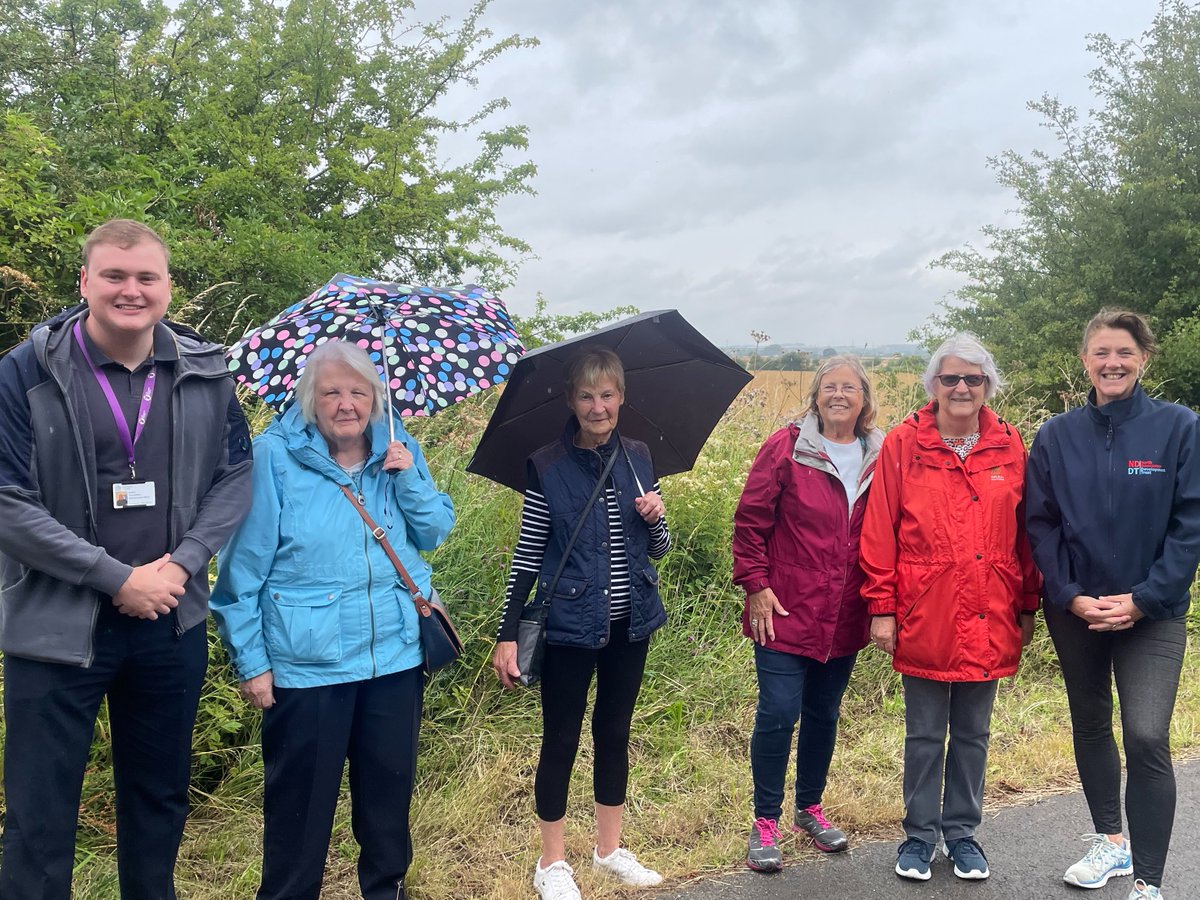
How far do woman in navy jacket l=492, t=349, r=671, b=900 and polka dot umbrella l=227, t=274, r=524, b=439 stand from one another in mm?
352

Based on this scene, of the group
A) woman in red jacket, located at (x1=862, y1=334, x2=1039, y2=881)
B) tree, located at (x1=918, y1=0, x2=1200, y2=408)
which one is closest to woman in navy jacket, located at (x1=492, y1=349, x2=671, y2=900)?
woman in red jacket, located at (x1=862, y1=334, x2=1039, y2=881)

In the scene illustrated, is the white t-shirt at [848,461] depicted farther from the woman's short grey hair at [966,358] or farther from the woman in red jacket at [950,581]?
the woman's short grey hair at [966,358]

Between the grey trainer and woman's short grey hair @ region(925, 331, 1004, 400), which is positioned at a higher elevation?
woman's short grey hair @ region(925, 331, 1004, 400)

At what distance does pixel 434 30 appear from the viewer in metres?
11.8

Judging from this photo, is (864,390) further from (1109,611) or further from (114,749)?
(114,749)

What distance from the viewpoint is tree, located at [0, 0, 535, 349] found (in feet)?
24.4

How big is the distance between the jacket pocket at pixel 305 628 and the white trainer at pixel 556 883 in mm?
1273

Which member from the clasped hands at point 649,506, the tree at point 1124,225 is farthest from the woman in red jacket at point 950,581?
the tree at point 1124,225

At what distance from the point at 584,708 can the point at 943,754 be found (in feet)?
4.86

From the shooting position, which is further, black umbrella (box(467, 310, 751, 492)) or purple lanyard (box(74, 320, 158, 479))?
black umbrella (box(467, 310, 751, 492))

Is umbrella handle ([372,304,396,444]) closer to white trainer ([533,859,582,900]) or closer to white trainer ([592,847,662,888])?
white trainer ([533,859,582,900])

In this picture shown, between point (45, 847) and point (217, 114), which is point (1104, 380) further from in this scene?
point (217, 114)

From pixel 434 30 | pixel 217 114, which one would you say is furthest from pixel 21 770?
pixel 434 30

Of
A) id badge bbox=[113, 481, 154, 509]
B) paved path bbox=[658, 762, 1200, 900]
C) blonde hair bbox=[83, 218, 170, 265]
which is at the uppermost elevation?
blonde hair bbox=[83, 218, 170, 265]
